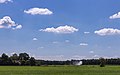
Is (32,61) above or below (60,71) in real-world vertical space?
above

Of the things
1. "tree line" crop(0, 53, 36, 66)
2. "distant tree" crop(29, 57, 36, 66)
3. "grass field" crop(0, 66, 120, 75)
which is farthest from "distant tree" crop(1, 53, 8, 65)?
"grass field" crop(0, 66, 120, 75)

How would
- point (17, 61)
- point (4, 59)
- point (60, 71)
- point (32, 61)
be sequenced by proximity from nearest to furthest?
point (60, 71) < point (32, 61) < point (17, 61) < point (4, 59)

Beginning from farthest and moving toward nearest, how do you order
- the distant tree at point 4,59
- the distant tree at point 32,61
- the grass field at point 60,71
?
the distant tree at point 4,59 → the distant tree at point 32,61 → the grass field at point 60,71

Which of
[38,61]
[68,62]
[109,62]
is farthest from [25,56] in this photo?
[109,62]

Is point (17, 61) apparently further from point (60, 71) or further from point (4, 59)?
point (60, 71)

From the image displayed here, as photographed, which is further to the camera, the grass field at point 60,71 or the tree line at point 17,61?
the tree line at point 17,61

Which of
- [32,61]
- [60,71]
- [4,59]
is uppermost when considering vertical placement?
[4,59]

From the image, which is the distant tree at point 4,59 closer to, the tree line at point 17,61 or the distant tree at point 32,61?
the tree line at point 17,61

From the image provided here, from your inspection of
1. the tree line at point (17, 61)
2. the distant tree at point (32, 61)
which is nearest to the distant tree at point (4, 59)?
the tree line at point (17, 61)

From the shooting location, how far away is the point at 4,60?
172m

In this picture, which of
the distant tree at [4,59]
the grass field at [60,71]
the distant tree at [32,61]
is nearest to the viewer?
the grass field at [60,71]

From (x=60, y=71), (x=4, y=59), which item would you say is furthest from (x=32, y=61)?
(x=60, y=71)

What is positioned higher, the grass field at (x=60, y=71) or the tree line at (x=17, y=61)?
the tree line at (x=17, y=61)

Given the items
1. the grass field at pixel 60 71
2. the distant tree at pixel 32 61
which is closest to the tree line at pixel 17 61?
the distant tree at pixel 32 61
